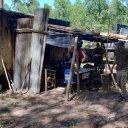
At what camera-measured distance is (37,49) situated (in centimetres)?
1195

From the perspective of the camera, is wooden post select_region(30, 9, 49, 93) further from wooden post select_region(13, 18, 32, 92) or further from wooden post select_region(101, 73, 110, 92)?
wooden post select_region(101, 73, 110, 92)

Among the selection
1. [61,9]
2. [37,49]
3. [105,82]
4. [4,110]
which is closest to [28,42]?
[37,49]

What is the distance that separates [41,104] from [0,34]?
349cm

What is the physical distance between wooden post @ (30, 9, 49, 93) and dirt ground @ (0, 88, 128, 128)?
1.80ft

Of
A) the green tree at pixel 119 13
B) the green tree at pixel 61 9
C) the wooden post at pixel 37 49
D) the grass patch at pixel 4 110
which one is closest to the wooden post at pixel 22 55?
the wooden post at pixel 37 49

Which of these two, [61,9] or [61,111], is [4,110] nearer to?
[61,111]

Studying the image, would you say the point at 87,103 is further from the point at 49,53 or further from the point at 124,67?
the point at 49,53

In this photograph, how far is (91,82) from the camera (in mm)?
14117

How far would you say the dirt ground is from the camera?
27.7 feet

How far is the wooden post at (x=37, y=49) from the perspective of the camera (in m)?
11.8

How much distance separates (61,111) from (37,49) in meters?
3.22

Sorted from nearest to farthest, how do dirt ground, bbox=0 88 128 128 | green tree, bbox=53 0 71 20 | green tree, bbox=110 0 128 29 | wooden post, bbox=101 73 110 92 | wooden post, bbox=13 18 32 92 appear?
dirt ground, bbox=0 88 128 128
wooden post, bbox=13 18 32 92
wooden post, bbox=101 73 110 92
green tree, bbox=110 0 128 29
green tree, bbox=53 0 71 20

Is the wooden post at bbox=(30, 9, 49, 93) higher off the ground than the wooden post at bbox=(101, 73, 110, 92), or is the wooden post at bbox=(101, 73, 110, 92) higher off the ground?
the wooden post at bbox=(30, 9, 49, 93)

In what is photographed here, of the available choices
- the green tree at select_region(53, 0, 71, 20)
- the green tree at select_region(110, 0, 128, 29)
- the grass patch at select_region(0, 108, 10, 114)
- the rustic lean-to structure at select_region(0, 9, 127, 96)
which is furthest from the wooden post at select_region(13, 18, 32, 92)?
the green tree at select_region(53, 0, 71, 20)
